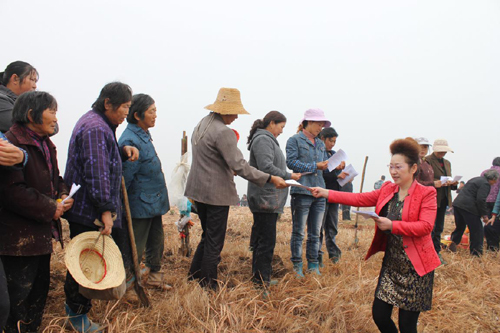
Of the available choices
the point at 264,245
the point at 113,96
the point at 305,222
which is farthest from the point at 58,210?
the point at 305,222

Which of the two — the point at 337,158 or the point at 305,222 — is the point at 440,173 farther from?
the point at 305,222

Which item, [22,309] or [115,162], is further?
[115,162]

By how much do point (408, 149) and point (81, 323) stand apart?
281 centimetres

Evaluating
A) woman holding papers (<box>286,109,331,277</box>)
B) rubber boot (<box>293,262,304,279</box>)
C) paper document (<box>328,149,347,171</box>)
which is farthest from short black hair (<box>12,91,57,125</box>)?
paper document (<box>328,149,347,171</box>)

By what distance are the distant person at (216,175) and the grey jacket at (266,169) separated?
8.8 inches

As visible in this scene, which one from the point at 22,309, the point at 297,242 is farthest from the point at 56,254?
the point at 297,242

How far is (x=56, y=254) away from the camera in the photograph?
4543mm

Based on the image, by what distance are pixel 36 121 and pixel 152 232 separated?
1775 mm

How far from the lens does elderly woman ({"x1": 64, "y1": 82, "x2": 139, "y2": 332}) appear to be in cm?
272

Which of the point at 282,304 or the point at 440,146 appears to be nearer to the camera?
the point at 282,304

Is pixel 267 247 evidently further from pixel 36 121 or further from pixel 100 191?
pixel 36 121

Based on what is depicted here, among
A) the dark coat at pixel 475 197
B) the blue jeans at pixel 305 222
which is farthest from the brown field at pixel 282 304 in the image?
the dark coat at pixel 475 197

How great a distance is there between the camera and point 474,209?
6762 mm

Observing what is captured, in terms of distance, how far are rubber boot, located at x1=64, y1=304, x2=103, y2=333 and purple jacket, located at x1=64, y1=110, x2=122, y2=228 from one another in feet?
2.30
